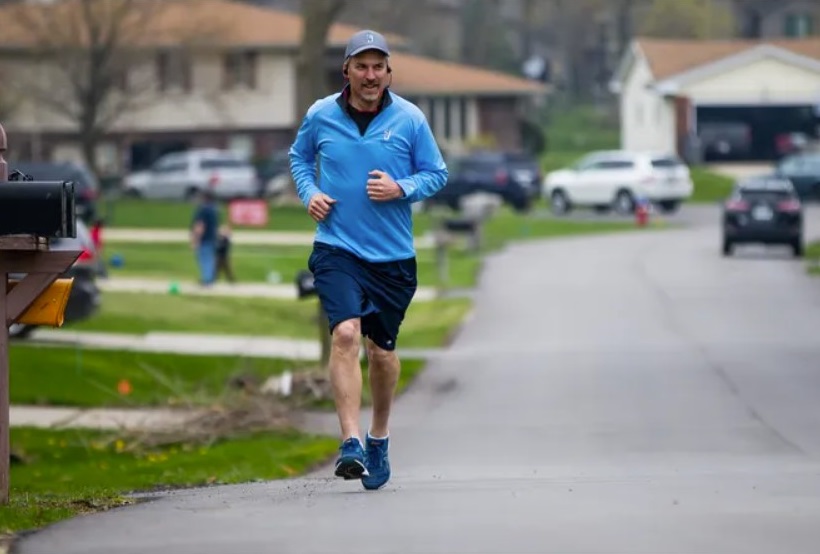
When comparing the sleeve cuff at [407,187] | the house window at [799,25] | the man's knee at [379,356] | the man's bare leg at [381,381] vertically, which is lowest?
the man's bare leg at [381,381]

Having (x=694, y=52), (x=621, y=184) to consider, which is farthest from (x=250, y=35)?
(x=694, y=52)

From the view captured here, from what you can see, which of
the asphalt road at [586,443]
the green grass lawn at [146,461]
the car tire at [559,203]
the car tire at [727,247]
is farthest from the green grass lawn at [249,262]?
the green grass lawn at [146,461]

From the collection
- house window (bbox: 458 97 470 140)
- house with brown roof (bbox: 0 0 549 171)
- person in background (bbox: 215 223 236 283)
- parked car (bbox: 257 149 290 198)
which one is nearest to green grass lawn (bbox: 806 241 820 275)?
person in background (bbox: 215 223 236 283)

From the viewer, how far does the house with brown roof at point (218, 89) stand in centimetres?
6306

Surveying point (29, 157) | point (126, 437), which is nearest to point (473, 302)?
point (126, 437)

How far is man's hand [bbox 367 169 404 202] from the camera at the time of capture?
363 inches

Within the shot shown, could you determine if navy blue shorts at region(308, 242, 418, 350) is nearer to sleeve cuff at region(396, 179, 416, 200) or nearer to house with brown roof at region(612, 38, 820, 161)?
sleeve cuff at region(396, 179, 416, 200)

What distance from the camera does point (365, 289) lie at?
9.42 meters

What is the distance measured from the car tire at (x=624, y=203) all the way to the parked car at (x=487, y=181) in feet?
9.52

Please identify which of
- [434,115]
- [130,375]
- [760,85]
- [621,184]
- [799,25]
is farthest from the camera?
[799,25]

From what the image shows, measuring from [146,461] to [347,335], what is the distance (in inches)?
249

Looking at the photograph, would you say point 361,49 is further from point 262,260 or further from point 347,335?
point 262,260

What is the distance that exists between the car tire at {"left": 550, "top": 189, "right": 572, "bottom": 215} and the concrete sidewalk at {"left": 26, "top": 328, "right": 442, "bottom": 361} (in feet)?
110

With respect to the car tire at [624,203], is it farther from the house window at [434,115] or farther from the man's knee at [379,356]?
the man's knee at [379,356]
